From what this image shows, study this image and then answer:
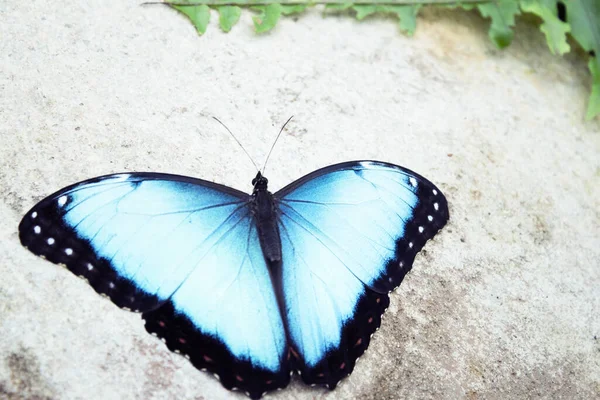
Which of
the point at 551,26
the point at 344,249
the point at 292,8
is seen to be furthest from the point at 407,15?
the point at 344,249

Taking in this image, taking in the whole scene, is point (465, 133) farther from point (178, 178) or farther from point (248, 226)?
point (178, 178)

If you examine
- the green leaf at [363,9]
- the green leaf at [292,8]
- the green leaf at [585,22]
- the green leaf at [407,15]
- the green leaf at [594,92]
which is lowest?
the green leaf at [594,92]

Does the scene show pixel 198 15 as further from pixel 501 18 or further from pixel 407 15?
pixel 501 18

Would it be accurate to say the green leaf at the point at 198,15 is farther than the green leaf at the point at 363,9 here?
No

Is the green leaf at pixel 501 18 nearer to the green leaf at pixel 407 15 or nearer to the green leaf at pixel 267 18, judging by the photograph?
the green leaf at pixel 407 15

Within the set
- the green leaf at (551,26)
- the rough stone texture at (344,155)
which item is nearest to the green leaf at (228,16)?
the rough stone texture at (344,155)

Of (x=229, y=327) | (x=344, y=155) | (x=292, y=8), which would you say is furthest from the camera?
(x=292, y=8)
